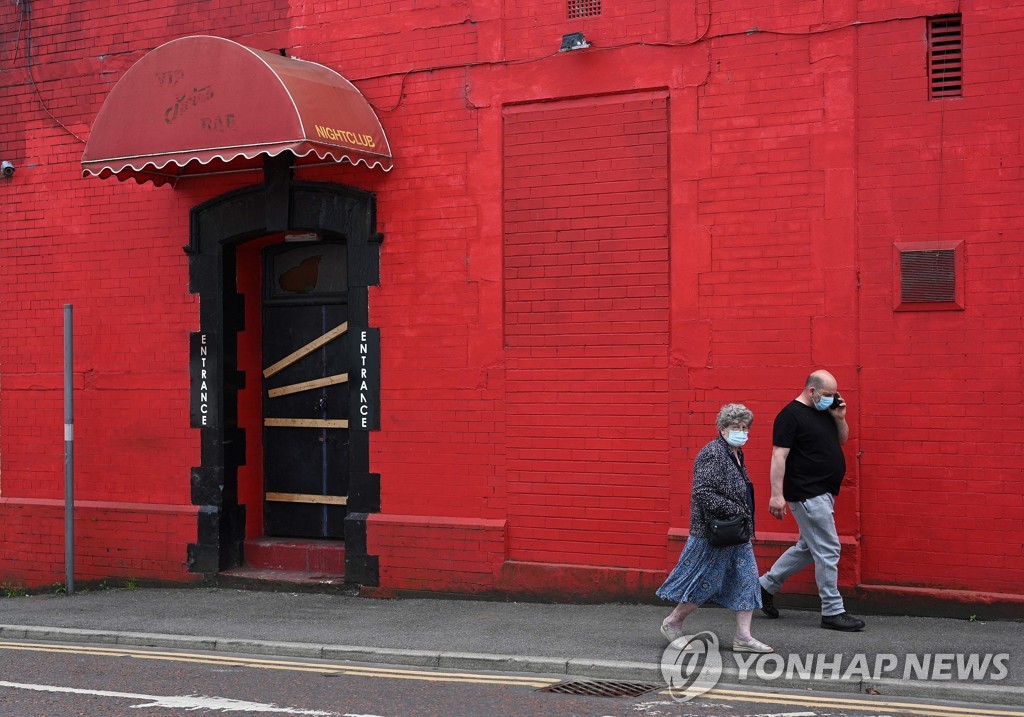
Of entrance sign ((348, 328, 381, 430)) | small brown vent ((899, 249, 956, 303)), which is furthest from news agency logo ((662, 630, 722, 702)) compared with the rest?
entrance sign ((348, 328, 381, 430))

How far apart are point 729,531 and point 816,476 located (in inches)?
46.4

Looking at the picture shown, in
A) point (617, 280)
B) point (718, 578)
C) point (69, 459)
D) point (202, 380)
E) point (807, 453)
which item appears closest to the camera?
point (718, 578)

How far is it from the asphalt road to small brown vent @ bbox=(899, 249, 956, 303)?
3.29 metres

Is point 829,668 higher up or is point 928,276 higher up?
point 928,276

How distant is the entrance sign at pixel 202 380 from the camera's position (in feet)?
36.6

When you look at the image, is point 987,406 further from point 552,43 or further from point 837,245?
point 552,43

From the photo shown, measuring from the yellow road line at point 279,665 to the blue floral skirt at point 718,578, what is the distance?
42.2 inches

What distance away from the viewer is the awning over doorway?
9.45 metres

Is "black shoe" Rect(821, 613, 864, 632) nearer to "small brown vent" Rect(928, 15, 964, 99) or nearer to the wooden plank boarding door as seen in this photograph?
"small brown vent" Rect(928, 15, 964, 99)

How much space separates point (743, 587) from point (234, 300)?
606 cm

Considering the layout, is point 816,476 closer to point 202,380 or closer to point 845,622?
point 845,622

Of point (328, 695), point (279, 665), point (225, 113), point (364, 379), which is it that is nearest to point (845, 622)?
point (328, 695)

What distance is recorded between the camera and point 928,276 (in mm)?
8625

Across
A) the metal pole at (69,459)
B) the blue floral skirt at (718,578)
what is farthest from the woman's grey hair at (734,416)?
the metal pole at (69,459)
